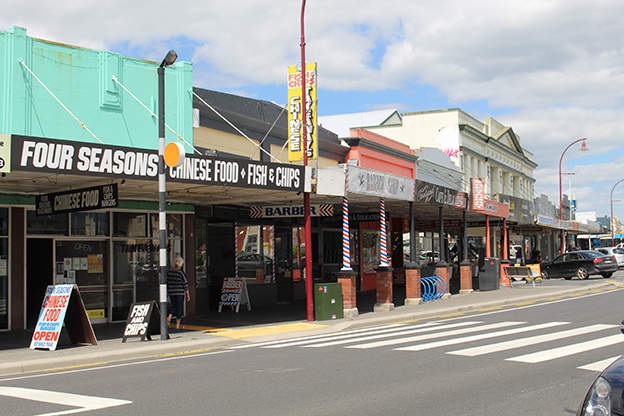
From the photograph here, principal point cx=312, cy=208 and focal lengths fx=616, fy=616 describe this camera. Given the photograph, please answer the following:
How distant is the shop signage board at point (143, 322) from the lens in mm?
12148

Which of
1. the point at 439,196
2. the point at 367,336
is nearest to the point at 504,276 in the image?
the point at 439,196

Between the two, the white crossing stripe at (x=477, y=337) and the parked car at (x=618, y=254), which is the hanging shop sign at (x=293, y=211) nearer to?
the white crossing stripe at (x=477, y=337)

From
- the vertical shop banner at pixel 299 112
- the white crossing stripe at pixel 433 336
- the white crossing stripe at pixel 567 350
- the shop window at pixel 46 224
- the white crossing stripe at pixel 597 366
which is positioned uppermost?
the vertical shop banner at pixel 299 112

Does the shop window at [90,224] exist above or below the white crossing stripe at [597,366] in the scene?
above

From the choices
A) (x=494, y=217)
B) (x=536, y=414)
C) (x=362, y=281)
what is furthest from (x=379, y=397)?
(x=494, y=217)

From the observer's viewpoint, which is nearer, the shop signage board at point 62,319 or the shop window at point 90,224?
the shop signage board at point 62,319

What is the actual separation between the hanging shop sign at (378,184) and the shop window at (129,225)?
565 cm

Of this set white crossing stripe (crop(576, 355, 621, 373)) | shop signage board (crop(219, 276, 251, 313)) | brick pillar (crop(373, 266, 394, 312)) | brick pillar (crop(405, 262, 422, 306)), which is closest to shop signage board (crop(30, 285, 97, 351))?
A: shop signage board (crop(219, 276, 251, 313))

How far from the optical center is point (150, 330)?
488 inches

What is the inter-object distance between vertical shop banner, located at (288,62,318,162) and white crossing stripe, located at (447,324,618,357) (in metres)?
7.33

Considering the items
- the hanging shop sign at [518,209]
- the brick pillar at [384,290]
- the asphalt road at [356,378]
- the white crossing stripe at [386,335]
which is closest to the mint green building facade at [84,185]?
the asphalt road at [356,378]

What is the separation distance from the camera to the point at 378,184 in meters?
16.9

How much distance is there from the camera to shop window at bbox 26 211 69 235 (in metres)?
14.2

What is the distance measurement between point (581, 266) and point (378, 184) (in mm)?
19579
